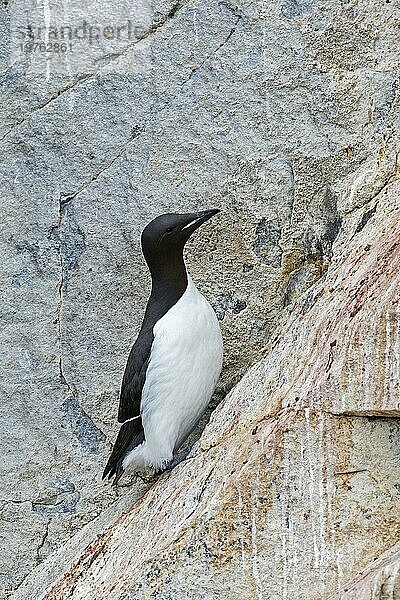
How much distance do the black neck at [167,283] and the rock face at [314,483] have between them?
26.9 inches

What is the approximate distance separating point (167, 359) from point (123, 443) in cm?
41

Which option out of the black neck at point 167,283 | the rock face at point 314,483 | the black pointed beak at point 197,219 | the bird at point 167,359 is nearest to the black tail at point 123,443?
the bird at point 167,359

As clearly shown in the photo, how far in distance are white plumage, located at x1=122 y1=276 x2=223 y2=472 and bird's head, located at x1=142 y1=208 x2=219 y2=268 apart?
17 cm

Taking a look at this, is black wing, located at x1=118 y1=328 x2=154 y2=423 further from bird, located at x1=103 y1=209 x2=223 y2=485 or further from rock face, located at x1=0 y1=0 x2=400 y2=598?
rock face, located at x1=0 y1=0 x2=400 y2=598

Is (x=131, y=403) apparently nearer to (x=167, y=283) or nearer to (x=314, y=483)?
(x=167, y=283)

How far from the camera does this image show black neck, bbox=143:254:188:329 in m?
3.84

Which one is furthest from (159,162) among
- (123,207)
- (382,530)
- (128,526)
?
(382,530)

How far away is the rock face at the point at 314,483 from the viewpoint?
302cm

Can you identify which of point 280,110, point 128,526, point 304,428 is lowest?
point 128,526

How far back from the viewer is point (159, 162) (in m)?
4.11

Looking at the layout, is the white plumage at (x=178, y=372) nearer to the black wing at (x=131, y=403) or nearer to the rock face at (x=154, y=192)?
the black wing at (x=131, y=403)

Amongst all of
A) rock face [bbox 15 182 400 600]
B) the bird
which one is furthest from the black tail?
rock face [bbox 15 182 400 600]

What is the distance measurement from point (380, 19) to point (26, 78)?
150cm

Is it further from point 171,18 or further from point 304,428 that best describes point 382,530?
point 171,18
